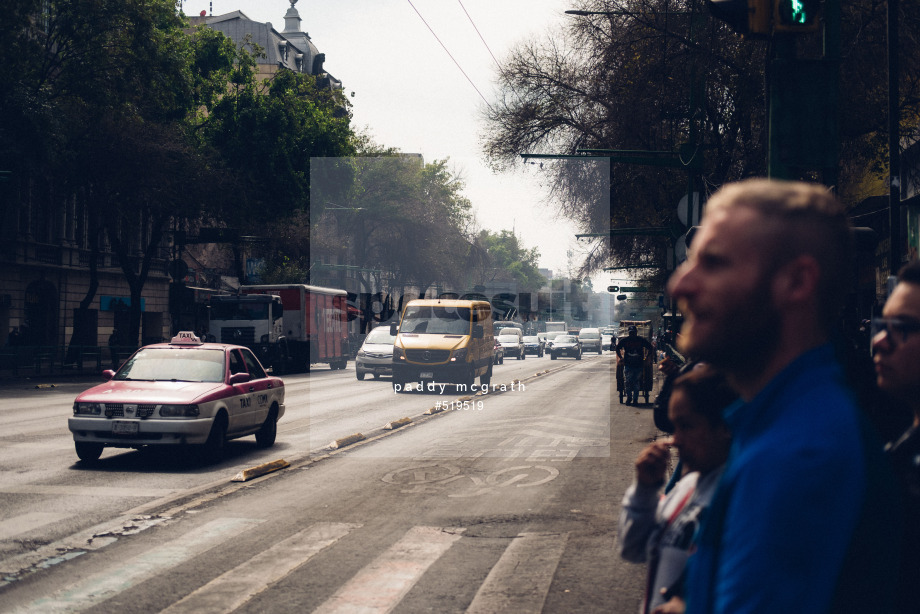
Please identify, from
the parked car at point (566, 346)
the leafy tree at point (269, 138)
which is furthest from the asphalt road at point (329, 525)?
the parked car at point (566, 346)

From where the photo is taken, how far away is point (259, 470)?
10914 mm

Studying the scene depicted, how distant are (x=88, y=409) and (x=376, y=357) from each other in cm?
1858

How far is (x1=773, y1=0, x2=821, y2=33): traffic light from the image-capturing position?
19.2ft

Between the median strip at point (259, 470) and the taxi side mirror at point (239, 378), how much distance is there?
125 cm

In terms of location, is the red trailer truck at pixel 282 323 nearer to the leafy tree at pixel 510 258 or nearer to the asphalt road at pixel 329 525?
the asphalt road at pixel 329 525

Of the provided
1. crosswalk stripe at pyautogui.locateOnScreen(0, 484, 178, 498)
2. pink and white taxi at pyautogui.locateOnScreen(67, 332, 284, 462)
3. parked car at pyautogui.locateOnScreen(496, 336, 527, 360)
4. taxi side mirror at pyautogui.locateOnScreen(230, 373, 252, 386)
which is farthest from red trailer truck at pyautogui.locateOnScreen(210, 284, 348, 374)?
crosswalk stripe at pyautogui.locateOnScreen(0, 484, 178, 498)

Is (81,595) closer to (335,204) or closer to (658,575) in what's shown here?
(658,575)

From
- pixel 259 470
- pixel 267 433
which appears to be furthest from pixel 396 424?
pixel 259 470

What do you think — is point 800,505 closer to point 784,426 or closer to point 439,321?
point 784,426

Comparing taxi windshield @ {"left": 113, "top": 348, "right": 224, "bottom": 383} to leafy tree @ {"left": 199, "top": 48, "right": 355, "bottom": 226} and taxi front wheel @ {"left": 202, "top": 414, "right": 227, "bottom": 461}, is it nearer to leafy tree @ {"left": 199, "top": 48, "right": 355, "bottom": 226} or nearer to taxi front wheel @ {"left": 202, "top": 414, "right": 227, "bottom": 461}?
taxi front wheel @ {"left": 202, "top": 414, "right": 227, "bottom": 461}

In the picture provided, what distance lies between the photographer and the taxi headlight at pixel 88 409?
1119cm

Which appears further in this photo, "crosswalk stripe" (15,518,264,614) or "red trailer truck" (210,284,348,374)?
"red trailer truck" (210,284,348,374)

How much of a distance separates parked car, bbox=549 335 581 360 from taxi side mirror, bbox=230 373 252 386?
1782 inches

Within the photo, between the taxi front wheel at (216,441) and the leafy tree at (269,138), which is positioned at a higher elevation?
the leafy tree at (269,138)
